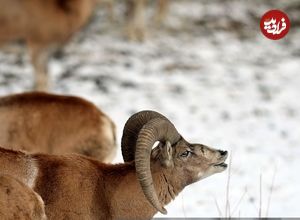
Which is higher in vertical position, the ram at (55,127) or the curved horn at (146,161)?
the curved horn at (146,161)

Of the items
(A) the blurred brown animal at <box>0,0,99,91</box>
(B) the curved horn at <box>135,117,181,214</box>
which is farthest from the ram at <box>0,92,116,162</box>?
(A) the blurred brown animal at <box>0,0,99,91</box>

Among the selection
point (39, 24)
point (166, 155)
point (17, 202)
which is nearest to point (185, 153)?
point (166, 155)

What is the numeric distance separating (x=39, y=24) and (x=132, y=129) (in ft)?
20.5

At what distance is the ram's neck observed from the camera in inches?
234

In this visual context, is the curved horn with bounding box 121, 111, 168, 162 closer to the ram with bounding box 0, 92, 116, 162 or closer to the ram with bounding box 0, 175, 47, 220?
the ram with bounding box 0, 175, 47, 220

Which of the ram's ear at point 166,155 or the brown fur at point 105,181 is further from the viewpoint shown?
the ram's ear at point 166,155

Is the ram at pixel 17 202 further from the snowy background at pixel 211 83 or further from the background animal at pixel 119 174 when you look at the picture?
the snowy background at pixel 211 83

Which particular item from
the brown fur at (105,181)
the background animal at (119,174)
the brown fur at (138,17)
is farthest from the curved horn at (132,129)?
the brown fur at (138,17)

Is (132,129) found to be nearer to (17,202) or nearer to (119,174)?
(119,174)

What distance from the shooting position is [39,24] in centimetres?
1186

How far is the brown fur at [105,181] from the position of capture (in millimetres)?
5766

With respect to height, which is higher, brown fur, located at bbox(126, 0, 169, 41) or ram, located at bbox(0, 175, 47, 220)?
ram, located at bbox(0, 175, 47, 220)

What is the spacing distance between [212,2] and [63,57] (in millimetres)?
4882

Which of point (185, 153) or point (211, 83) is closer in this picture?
point (185, 153)
